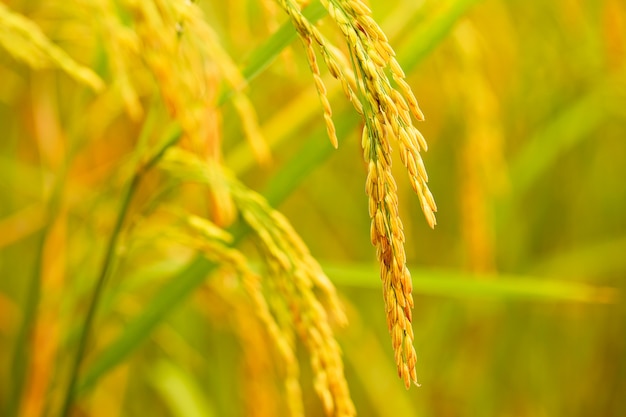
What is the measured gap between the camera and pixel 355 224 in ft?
4.83

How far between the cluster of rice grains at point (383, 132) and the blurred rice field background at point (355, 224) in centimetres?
22

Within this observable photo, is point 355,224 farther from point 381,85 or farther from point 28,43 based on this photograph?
point 381,85

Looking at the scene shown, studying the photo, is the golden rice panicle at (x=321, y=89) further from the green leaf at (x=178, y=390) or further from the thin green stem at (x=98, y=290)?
the green leaf at (x=178, y=390)

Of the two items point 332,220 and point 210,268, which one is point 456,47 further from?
point 332,220

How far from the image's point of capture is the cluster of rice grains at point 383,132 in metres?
0.35

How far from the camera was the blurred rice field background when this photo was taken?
0.78 metres

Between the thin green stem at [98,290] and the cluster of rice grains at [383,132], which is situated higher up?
the cluster of rice grains at [383,132]

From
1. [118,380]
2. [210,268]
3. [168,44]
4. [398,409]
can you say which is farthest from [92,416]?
[168,44]

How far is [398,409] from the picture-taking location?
3.94 ft

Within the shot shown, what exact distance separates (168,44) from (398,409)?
83 centimetres

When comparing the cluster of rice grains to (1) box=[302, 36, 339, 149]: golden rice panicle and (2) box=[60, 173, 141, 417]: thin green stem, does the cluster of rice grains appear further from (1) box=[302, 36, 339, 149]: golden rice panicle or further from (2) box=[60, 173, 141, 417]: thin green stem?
(2) box=[60, 173, 141, 417]: thin green stem

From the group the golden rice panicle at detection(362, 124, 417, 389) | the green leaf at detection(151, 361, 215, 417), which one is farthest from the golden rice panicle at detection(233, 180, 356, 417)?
the green leaf at detection(151, 361, 215, 417)

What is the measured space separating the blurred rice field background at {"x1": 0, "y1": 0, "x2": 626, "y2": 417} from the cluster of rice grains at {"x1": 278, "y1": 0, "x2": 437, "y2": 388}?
0.22m

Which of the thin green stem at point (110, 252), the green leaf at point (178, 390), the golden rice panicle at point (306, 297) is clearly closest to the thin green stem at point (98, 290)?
the thin green stem at point (110, 252)
